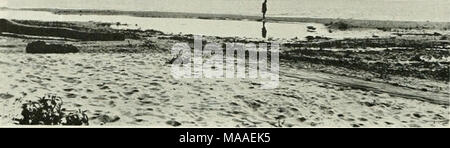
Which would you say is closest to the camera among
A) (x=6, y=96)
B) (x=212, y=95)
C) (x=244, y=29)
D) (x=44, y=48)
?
(x=6, y=96)

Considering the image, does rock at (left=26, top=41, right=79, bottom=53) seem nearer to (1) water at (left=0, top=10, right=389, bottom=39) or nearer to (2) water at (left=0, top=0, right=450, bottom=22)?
(1) water at (left=0, top=10, right=389, bottom=39)

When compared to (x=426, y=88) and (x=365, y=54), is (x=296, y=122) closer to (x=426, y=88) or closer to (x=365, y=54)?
(x=426, y=88)

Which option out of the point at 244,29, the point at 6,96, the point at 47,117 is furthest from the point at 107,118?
the point at 244,29

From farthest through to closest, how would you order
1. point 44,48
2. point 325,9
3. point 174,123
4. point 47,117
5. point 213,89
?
1. point 325,9
2. point 44,48
3. point 213,89
4. point 174,123
5. point 47,117

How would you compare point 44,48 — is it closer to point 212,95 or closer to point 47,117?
point 212,95

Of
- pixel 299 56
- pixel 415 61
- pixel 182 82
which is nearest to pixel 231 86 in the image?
pixel 182 82

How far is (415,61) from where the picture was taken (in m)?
15.0

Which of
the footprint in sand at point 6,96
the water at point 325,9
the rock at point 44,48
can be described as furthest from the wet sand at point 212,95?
the water at point 325,9

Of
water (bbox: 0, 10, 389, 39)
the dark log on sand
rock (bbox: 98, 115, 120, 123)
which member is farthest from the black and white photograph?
water (bbox: 0, 10, 389, 39)

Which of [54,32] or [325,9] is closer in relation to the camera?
[54,32]

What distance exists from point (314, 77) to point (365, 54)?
19.0 feet

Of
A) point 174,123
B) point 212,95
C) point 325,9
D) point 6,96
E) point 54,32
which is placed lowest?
point 174,123

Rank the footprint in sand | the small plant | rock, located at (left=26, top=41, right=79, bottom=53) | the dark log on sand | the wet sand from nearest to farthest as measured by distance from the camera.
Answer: the small plant, the wet sand, the footprint in sand, rock, located at (left=26, top=41, right=79, bottom=53), the dark log on sand

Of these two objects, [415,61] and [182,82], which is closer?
[182,82]
